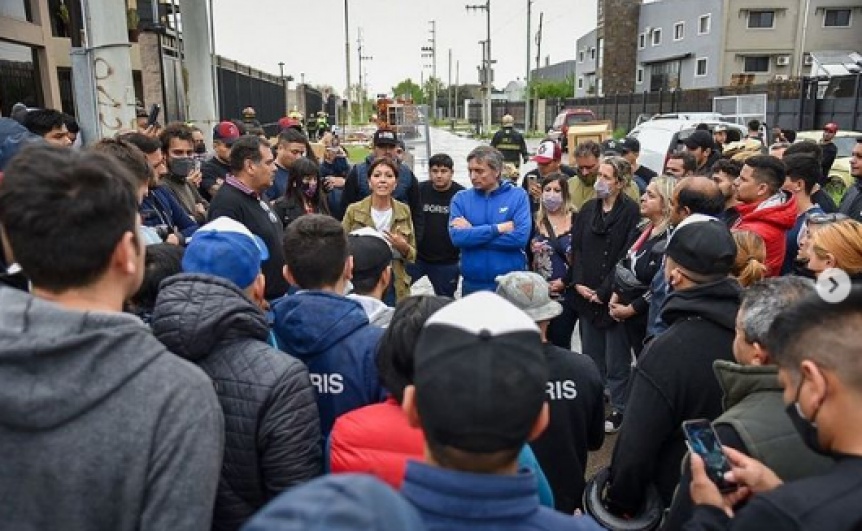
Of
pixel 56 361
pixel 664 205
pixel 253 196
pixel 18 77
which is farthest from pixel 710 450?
pixel 18 77

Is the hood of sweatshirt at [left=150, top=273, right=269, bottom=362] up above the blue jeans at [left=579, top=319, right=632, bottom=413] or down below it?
above

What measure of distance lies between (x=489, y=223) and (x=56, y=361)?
4.04 meters

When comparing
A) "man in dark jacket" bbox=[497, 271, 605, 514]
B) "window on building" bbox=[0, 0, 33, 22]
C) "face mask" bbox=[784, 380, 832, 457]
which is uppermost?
"window on building" bbox=[0, 0, 33, 22]

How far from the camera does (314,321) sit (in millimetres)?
2309

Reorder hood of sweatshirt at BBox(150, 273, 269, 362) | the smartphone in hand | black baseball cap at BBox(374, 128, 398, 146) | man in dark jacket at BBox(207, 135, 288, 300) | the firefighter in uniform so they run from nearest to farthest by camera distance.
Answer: the smartphone in hand < hood of sweatshirt at BBox(150, 273, 269, 362) < man in dark jacket at BBox(207, 135, 288, 300) < black baseball cap at BBox(374, 128, 398, 146) < the firefighter in uniform

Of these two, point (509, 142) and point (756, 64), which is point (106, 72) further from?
point (756, 64)

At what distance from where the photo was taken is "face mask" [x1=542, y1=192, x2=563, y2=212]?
17.4 ft

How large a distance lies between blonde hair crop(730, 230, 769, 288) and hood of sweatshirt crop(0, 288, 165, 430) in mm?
2696

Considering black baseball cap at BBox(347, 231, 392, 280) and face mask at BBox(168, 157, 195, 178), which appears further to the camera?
face mask at BBox(168, 157, 195, 178)

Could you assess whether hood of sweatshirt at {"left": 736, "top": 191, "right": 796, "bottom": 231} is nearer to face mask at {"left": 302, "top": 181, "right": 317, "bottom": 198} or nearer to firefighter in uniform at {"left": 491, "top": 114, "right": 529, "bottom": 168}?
face mask at {"left": 302, "top": 181, "right": 317, "bottom": 198}

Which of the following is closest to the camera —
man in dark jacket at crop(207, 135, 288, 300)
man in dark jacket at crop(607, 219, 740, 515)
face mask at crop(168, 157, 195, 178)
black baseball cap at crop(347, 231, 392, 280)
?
man in dark jacket at crop(607, 219, 740, 515)

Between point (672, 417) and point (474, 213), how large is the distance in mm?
3038

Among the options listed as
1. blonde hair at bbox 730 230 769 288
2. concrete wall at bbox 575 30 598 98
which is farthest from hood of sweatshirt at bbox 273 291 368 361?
concrete wall at bbox 575 30 598 98

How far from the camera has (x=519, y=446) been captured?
125 centimetres
